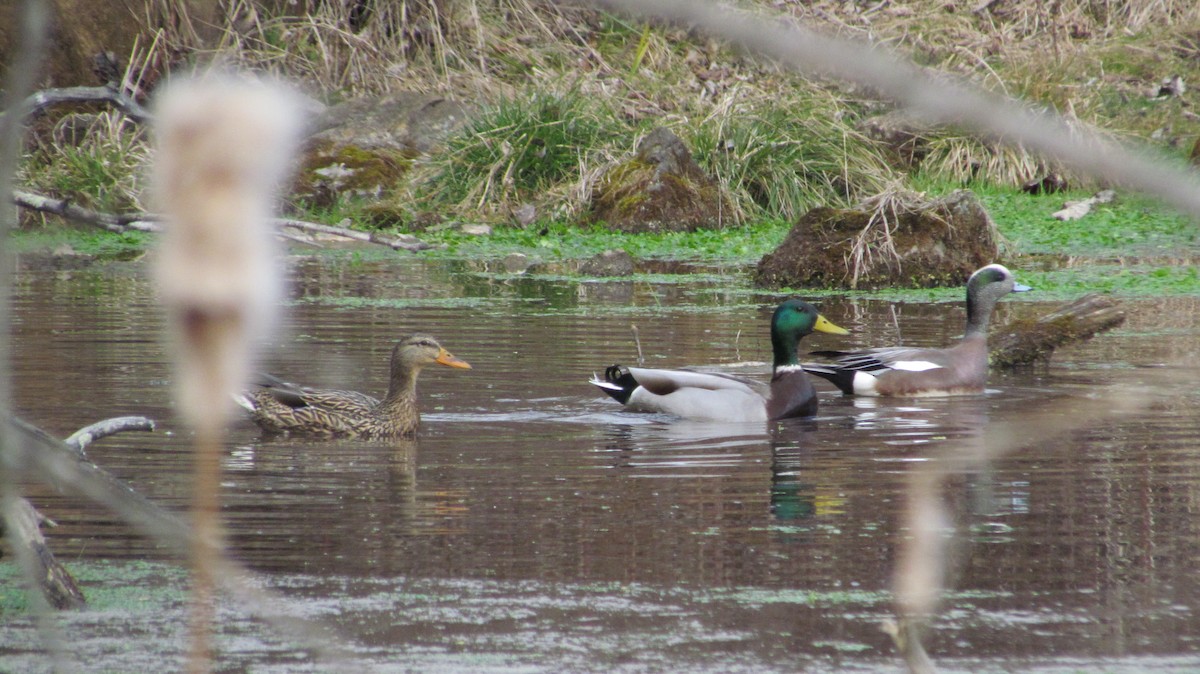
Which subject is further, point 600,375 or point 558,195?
point 558,195

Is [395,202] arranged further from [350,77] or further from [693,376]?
[693,376]

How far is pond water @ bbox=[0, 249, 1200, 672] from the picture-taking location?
4.20 meters

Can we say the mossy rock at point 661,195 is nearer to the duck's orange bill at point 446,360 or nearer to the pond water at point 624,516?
the pond water at point 624,516

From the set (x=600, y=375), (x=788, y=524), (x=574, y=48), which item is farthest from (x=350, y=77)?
(x=788, y=524)

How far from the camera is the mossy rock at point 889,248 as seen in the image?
1522 centimetres

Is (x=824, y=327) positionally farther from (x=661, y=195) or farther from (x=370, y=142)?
(x=370, y=142)

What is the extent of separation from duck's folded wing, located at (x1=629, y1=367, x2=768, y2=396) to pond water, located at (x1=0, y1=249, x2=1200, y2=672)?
0.60ft

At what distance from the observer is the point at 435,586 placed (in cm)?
482

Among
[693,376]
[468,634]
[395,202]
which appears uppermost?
[395,202]

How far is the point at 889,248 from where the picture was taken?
15180mm

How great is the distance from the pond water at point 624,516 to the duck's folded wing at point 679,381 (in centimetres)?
18

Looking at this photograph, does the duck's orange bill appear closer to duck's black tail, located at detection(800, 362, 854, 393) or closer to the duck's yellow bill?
the duck's yellow bill

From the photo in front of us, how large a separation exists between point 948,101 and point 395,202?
19.6m

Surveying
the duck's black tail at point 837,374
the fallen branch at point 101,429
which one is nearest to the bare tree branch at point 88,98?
the fallen branch at point 101,429
